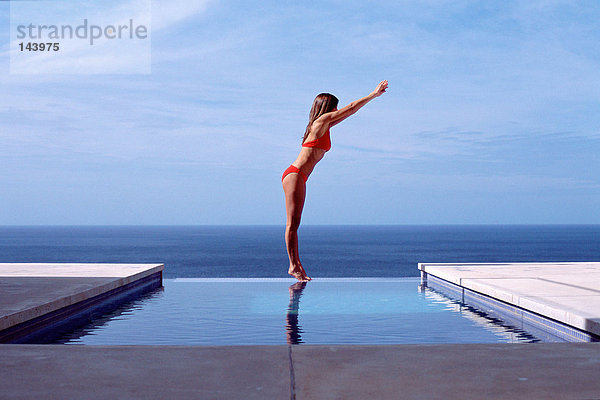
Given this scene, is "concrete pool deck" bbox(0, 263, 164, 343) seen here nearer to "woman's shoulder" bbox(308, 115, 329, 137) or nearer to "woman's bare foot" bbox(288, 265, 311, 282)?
"woman's bare foot" bbox(288, 265, 311, 282)

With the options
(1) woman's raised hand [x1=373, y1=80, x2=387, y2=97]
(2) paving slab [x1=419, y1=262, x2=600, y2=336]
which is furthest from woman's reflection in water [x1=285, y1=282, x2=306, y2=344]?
(1) woman's raised hand [x1=373, y1=80, x2=387, y2=97]

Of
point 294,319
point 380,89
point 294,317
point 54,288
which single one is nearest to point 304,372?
point 294,319

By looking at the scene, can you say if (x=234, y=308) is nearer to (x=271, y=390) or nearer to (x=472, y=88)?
(x=271, y=390)

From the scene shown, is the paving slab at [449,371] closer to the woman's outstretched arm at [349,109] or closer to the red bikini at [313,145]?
the red bikini at [313,145]

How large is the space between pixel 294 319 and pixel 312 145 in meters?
3.28

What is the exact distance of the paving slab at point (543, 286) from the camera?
612cm

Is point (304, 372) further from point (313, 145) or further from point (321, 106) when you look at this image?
point (321, 106)

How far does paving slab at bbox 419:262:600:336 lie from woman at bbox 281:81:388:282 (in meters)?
2.64

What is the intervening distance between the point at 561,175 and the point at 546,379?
4451 inches

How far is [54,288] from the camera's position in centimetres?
805

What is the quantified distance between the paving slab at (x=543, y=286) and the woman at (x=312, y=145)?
2.64 metres

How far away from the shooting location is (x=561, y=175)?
108m

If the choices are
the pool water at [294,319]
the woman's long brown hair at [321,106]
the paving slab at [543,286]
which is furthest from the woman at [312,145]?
the paving slab at [543,286]

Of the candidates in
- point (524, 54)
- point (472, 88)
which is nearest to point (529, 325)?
point (472, 88)
